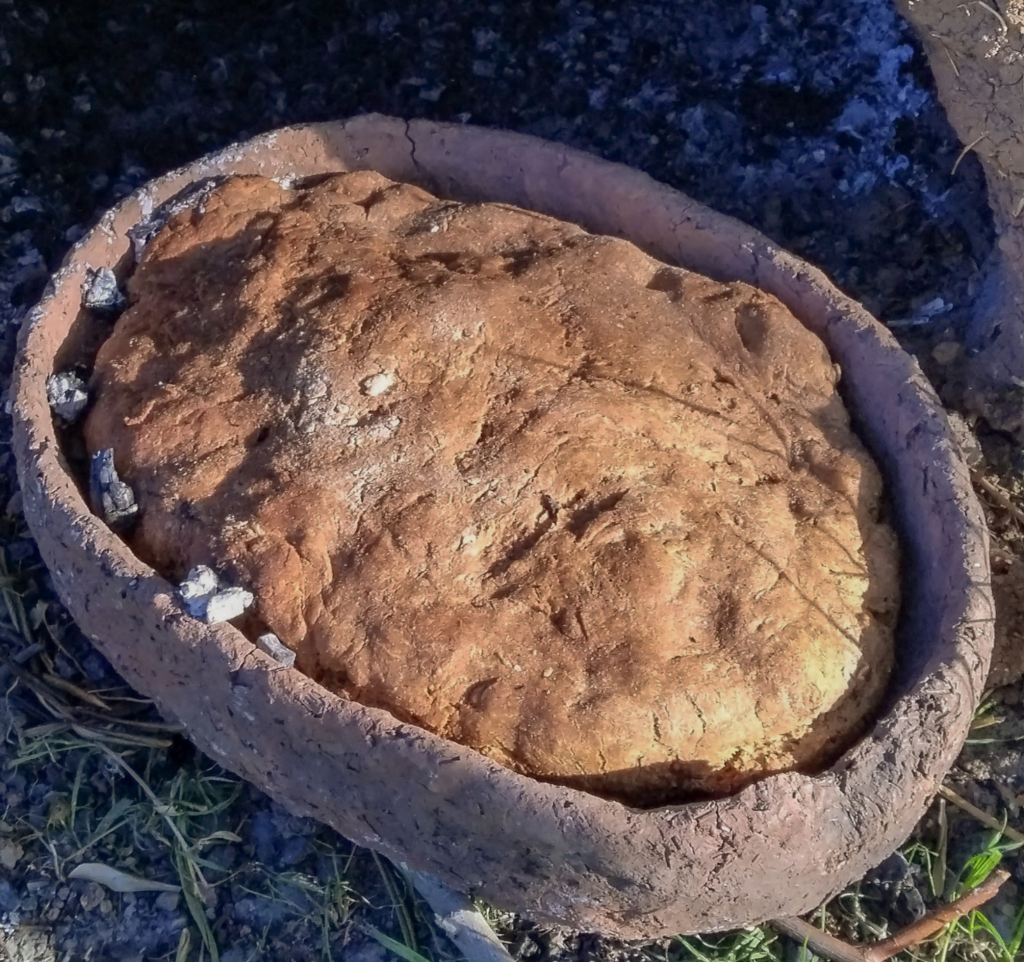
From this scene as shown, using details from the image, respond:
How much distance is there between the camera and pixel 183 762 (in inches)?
96.6

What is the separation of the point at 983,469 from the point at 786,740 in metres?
1.04

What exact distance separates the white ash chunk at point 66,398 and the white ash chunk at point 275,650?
71 centimetres

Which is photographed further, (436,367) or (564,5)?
(564,5)

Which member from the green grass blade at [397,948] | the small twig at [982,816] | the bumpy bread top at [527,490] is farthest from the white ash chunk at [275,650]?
the small twig at [982,816]

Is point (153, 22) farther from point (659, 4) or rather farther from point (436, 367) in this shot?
point (436, 367)

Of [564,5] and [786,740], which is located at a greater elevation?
[564,5]

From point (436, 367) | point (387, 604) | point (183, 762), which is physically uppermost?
point (436, 367)

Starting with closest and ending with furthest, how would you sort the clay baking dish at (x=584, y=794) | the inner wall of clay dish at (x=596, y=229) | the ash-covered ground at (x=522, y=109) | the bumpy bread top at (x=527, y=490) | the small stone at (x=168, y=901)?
1. the clay baking dish at (x=584, y=794)
2. the bumpy bread top at (x=527, y=490)
3. the inner wall of clay dish at (x=596, y=229)
4. the small stone at (x=168, y=901)
5. the ash-covered ground at (x=522, y=109)

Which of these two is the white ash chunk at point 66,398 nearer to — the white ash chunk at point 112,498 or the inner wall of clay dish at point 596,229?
the inner wall of clay dish at point 596,229

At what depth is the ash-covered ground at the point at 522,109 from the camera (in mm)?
2770

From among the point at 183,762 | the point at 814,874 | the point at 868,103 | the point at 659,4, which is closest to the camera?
the point at 814,874

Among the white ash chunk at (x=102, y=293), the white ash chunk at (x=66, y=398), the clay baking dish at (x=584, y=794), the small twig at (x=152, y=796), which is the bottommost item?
the small twig at (x=152, y=796)

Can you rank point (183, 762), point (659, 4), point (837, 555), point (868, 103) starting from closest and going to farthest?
point (837, 555) < point (183, 762) < point (868, 103) < point (659, 4)

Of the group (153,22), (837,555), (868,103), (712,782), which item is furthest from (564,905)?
(153,22)
